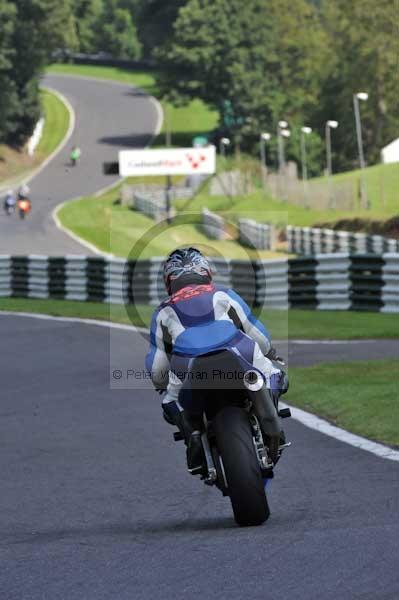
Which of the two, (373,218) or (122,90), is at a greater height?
(122,90)

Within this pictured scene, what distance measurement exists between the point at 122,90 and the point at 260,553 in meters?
121

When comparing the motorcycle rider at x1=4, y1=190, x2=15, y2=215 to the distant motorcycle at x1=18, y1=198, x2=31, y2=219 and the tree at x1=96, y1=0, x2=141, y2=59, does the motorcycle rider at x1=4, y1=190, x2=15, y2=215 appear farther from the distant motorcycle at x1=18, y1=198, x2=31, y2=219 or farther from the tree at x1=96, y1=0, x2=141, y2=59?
the tree at x1=96, y1=0, x2=141, y2=59

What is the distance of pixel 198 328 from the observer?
712 centimetres

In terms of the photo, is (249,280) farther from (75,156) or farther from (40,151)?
(40,151)

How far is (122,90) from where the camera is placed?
410ft

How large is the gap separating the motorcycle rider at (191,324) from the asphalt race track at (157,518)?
0.57m

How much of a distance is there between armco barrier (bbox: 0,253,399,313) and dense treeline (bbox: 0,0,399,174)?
1798 inches

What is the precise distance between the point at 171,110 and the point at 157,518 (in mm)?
109154

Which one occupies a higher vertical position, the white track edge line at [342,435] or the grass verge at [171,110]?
the grass verge at [171,110]

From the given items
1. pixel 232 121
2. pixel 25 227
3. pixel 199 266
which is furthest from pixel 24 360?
pixel 232 121

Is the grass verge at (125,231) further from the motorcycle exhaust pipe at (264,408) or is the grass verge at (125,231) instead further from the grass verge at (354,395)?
the motorcycle exhaust pipe at (264,408)

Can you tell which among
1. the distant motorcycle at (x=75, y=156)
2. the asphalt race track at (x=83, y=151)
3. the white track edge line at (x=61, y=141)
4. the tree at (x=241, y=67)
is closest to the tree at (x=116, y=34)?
the asphalt race track at (x=83, y=151)

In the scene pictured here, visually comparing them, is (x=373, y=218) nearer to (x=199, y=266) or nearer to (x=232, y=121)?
(x=199, y=266)

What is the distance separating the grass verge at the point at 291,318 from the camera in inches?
810
